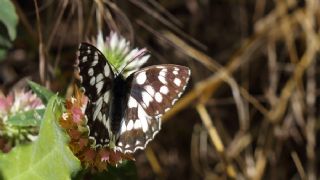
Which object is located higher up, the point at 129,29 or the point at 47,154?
the point at 129,29

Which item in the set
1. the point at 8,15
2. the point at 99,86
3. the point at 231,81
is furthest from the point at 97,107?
the point at 231,81

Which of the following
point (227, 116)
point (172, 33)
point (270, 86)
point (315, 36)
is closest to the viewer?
point (172, 33)

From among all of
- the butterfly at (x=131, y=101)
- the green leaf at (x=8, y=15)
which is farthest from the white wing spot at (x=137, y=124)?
the green leaf at (x=8, y=15)

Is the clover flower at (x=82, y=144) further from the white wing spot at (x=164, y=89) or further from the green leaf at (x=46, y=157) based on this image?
the white wing spot at (x=164, y=89)

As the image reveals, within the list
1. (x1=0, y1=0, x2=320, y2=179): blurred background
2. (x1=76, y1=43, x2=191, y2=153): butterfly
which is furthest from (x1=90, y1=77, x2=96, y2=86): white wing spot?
(x1=0, y1=0, x2=320, y2=179): blurred background

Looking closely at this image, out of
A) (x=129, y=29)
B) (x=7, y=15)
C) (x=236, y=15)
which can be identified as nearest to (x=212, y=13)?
(x=236, y=15)

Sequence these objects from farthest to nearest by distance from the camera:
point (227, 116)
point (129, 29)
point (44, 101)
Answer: point (227, 116) < point (129, 29) < point (44, 101)

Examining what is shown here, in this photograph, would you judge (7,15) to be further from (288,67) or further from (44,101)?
(288,67)
